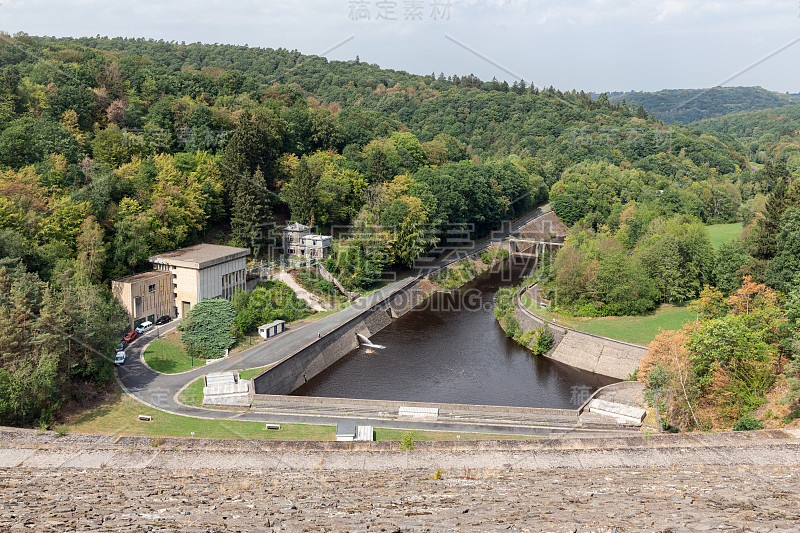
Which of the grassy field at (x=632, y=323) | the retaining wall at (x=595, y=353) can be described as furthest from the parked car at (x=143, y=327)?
the grassy field at (x=632, y=323)

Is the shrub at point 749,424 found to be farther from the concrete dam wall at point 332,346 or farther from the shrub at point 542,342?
the concrete dam wall at point 332,346

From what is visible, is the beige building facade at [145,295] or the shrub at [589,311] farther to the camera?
the shrub at [589,311]

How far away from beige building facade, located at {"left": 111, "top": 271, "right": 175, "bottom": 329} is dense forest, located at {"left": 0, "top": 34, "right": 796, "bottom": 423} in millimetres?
1801

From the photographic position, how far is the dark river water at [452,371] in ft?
133

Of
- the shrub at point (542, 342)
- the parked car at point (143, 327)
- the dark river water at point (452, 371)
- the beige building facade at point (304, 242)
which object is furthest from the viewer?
the beige building facade at point (304, 242)

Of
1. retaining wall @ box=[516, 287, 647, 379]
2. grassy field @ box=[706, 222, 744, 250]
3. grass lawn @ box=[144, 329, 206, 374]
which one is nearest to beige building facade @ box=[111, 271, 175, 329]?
grass lawn @ box=[144, 329, 206, 374]

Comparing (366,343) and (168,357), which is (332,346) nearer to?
(366,343)

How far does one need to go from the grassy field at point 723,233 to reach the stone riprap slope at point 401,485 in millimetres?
61883

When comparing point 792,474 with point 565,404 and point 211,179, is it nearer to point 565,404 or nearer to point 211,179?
point 565,404

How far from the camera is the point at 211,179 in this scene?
194 feet

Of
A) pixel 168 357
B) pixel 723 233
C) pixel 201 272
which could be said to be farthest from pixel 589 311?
pixel 723 233

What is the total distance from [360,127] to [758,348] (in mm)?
63859

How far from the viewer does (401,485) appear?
1245 centimetres

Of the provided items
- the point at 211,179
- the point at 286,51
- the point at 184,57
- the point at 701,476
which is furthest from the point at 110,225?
the point at 286,51
